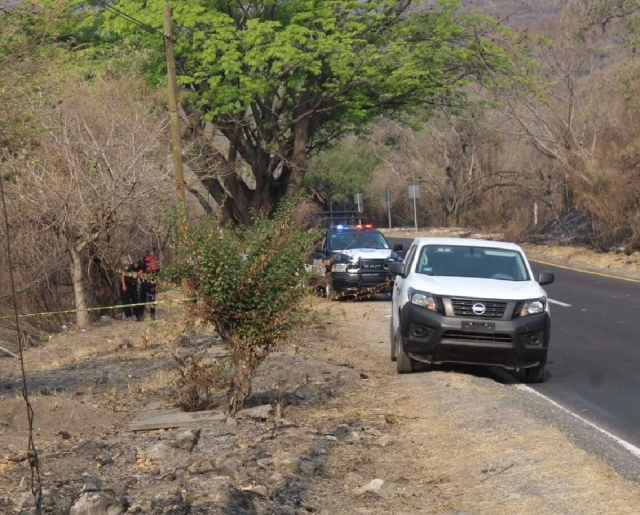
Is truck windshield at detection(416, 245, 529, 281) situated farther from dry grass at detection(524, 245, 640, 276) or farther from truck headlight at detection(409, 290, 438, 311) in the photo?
dry grass at detection(524, 245, 640, 276)

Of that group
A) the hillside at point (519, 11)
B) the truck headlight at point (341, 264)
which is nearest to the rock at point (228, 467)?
the truck headlight at point (341, 264)

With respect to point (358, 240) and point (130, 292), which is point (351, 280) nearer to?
point (358, 240)

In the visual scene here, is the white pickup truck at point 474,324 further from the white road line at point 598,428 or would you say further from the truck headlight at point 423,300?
the white road line at point 598,428

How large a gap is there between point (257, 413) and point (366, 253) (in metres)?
15.8

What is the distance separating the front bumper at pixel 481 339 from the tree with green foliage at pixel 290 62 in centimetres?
1796

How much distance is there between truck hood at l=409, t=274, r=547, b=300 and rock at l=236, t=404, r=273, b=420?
11.4ft

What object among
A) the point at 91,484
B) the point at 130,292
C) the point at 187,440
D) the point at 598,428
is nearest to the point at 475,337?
the point at 598,428

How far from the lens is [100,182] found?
21859 mm

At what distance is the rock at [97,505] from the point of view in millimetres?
6797

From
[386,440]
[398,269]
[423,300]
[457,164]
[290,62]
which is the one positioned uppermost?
[290,62]

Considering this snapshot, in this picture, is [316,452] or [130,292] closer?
[316,452]

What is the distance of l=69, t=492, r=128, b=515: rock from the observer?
6.80 metres

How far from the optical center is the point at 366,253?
2600 centimetres

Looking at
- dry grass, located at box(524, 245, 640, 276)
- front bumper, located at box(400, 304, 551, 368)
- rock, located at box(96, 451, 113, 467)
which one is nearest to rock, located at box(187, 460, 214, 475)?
rock, located at box(96, 451, 113, 467)
